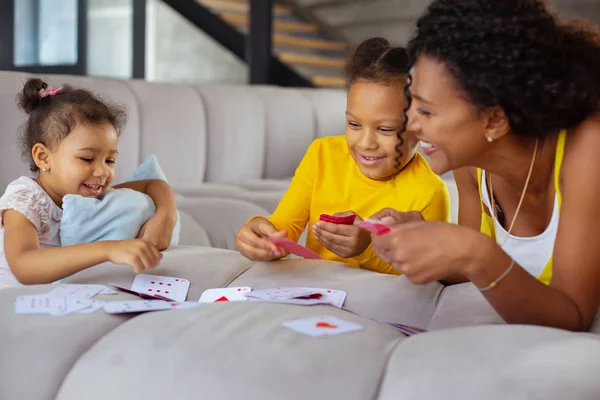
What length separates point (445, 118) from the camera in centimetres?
147

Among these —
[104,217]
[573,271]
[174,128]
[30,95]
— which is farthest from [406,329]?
[174,128]

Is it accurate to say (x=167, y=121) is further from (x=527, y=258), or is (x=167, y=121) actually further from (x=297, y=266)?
(x=527, y=258)

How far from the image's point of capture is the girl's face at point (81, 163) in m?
2.09

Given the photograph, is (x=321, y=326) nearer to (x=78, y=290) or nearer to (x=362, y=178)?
(x=78, y=290)

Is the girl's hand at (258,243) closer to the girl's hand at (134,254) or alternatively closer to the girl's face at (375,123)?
the girl's hand at (134,254)

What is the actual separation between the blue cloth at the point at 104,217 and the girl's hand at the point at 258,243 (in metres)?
0.36

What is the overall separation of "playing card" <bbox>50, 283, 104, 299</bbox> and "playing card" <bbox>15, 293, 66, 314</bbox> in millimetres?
30

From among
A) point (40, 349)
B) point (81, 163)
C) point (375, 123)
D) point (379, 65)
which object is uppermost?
point (379, 65)

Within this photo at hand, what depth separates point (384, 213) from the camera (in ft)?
5.41

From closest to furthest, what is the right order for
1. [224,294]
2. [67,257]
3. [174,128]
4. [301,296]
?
1. [301,296]
2. [224,294]
3. [67,257]
4. [174,128]

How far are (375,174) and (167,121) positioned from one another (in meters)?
1.60

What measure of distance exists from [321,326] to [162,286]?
1.60ft

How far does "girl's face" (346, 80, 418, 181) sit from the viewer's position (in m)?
1.90

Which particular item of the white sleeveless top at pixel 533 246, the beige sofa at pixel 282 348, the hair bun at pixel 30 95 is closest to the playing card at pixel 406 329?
the beige sofa at pixel 282 348
